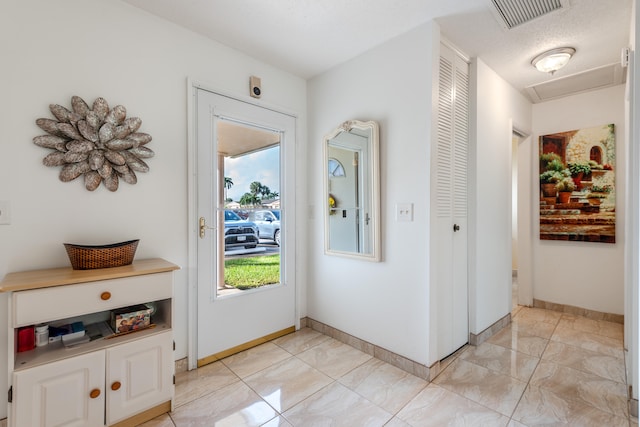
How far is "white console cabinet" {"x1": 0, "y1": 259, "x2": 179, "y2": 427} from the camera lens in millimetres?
1310

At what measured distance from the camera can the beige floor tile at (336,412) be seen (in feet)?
5.44

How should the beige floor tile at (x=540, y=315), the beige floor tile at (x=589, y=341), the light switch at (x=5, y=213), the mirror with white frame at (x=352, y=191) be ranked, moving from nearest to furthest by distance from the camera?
the light switch at (x=5, y=213)
the mirror with white frame at (x=352, y=191)
the beige floor tile at (x=589, y=341)
the beige floor tile at (x=540, y=315)

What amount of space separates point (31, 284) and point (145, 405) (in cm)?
86

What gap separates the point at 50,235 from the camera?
1645 millimetres

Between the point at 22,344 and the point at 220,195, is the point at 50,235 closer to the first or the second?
the point at 22,344

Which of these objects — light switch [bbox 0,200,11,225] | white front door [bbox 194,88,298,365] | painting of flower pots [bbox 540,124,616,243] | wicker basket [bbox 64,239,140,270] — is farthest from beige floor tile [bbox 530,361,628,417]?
light switch [bbox 0,200,11,225]

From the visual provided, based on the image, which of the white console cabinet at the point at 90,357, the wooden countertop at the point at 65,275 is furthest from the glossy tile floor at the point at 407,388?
the wooden countertop at the point at 65,275

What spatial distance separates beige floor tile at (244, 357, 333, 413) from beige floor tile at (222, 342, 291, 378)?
6 centimetres

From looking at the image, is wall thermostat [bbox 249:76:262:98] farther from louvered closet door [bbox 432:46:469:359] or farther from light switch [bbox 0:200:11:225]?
light switch [bbox 0:200:11:225]

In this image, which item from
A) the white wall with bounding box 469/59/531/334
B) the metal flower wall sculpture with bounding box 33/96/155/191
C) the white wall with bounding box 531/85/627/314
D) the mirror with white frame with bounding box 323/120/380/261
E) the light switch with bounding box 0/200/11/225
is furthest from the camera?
the white wall with bounding box 531/85/627/314

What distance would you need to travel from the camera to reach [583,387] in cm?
195

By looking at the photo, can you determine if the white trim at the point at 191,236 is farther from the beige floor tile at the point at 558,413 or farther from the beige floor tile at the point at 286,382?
the beige floor tile at the point at 558,413

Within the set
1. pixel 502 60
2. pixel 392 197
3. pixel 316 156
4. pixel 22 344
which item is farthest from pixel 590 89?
pixel 22 344

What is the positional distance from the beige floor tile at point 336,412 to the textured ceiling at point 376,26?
249 cm
